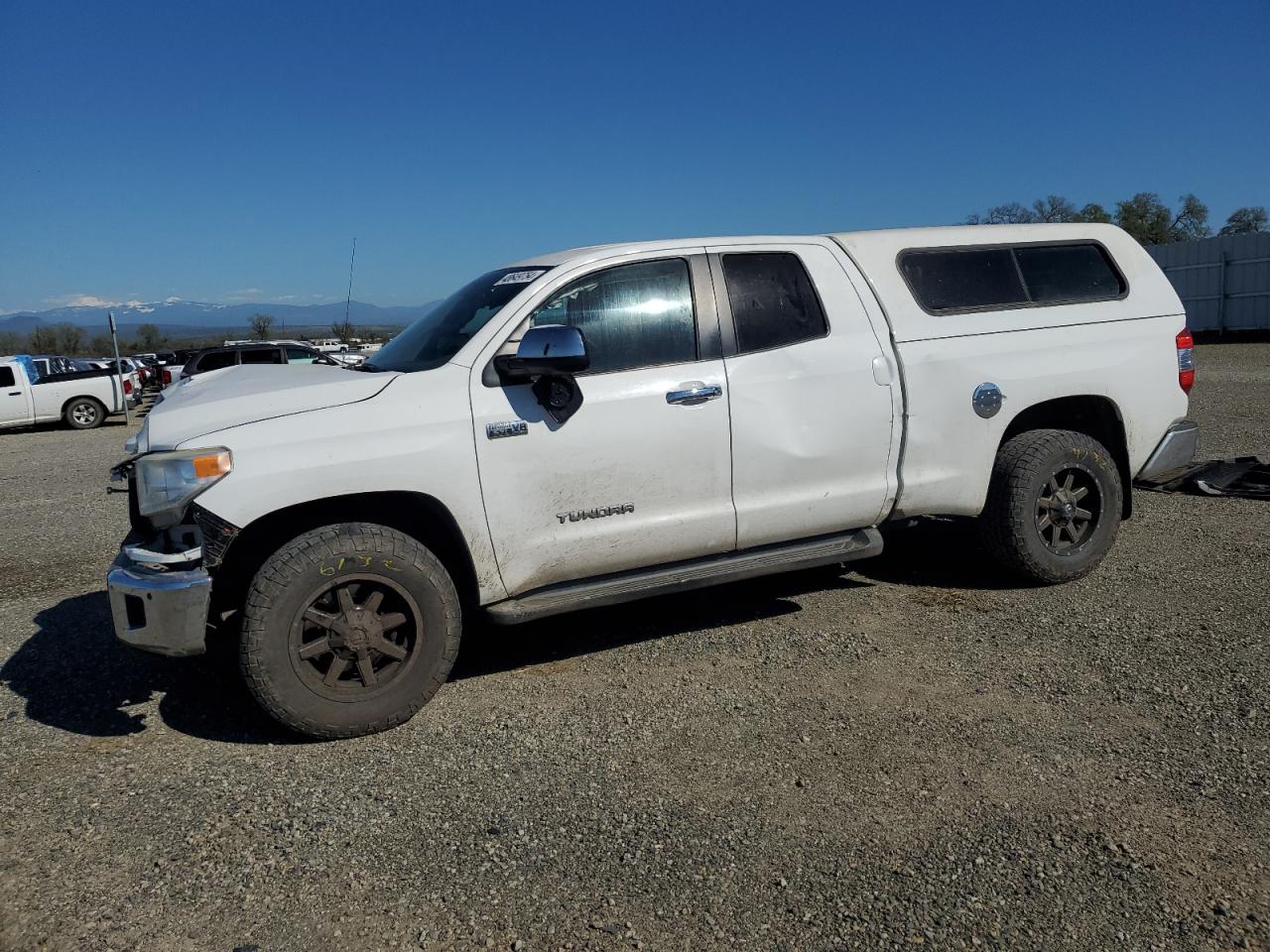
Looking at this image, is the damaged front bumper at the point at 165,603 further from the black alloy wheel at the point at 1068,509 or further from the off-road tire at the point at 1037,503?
the black alloy wheel at the point at 1068,509

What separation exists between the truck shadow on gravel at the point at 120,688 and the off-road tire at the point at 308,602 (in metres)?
0.27

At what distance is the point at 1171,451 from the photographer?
17.9 feet

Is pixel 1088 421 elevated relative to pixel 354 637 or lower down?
elevated

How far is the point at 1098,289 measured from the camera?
17.7 feet

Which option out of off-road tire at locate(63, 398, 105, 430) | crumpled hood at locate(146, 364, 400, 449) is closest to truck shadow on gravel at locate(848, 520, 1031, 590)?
crumpled hood at locate(146, 364, 400, 449)

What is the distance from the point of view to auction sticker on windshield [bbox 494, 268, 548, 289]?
170 inches

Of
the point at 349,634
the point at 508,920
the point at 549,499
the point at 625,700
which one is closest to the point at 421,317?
the point at 549,499

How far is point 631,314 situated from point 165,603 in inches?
89.6

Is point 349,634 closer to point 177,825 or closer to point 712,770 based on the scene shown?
point 177,825

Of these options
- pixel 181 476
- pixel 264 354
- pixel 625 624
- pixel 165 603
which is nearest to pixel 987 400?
pixel 625 624

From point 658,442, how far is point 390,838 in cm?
196

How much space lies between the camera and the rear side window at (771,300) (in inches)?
178

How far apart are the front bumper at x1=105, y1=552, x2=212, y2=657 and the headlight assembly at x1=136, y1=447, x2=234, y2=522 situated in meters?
0.24

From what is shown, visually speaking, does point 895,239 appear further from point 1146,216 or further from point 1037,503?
point 1146,216
